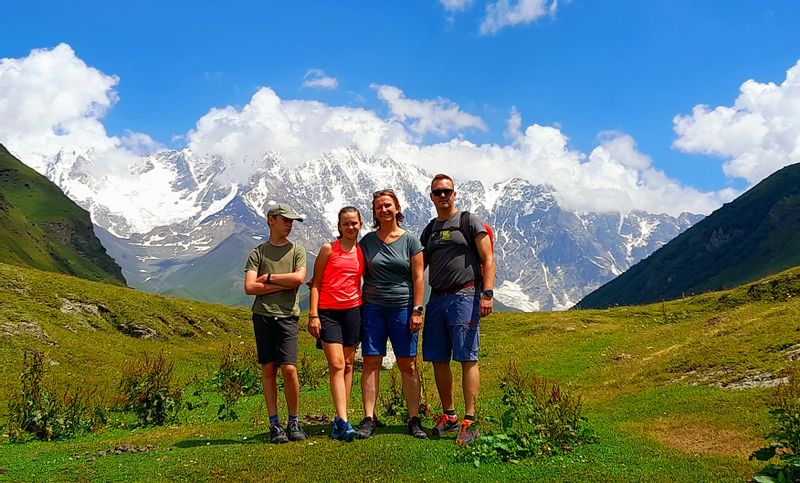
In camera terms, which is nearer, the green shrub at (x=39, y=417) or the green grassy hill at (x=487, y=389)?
the green grassy hill at (x=487, y=389)

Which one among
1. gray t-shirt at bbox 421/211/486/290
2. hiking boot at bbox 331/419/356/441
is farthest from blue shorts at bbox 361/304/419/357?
hiking boot at bbox 331/419/356/441

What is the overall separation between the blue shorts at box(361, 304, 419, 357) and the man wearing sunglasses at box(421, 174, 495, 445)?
→ 36 cm

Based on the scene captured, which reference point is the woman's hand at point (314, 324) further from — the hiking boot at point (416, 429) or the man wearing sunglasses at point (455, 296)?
the hiking boot at point (416, 429)

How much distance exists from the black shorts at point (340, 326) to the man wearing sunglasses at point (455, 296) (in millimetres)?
1327

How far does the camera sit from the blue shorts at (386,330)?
1117 cm

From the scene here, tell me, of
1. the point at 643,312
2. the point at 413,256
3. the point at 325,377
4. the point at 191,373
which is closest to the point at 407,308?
the point at 413,256

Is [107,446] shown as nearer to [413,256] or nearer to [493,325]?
[413,256]

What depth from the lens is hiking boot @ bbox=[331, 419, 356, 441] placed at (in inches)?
427

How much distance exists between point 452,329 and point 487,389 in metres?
10.1

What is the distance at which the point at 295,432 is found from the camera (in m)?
11.2

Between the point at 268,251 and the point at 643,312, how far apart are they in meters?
32.9

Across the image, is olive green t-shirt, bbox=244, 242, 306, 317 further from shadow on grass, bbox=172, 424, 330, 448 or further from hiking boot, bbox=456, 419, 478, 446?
hiking boot, bbox=456, 419, 478, 446

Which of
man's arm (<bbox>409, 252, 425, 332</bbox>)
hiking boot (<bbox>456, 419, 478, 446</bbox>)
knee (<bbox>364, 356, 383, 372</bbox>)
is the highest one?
man's arm (<bbox>409, 252, 425, 332</bbox>)

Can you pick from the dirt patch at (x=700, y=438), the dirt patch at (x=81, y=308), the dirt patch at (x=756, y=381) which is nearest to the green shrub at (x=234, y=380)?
the dirt patch at (x=700, y=438)
